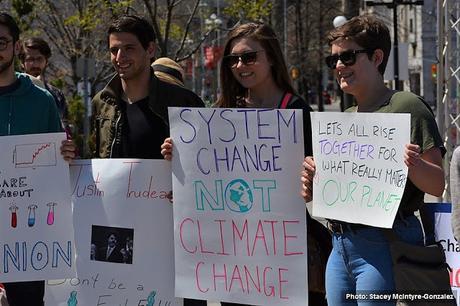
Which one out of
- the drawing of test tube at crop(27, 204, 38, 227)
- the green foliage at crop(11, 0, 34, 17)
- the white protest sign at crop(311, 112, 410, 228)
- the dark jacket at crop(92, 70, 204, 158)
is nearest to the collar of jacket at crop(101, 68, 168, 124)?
the dark jacket at crop(92, 70, 204, 158)

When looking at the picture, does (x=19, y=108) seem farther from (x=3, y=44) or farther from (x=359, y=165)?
(x=359, y=165)

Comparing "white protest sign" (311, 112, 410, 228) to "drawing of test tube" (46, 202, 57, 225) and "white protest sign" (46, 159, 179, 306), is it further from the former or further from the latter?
"drawing of test tube" (46, 202, 57, 225)

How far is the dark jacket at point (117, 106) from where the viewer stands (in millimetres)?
4633

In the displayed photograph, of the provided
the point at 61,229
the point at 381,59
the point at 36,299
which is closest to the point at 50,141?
the point at 61,229

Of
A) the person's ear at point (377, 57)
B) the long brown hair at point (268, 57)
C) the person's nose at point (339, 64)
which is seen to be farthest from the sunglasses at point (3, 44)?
the person's ear at point (377, 57)

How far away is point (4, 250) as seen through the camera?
15.2ft

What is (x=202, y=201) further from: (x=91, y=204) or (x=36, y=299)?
(x=36, y=299)

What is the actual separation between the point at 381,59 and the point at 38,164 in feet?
5.86

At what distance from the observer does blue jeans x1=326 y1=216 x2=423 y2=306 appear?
142 inches

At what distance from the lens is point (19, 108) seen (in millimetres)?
4543

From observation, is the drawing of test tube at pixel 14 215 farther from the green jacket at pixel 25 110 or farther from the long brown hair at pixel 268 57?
the long brown hair at pixel 268 57

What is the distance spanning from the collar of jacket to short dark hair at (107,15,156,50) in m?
0.19

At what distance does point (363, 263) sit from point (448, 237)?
44.5 inches

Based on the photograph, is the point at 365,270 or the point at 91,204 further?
the point at 91,204
